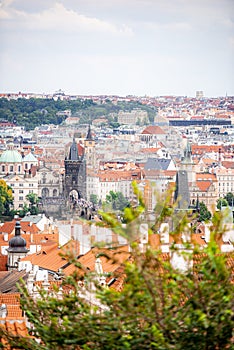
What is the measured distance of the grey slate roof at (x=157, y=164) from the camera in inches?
1960

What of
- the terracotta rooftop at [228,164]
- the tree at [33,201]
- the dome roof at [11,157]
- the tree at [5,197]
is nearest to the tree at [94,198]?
the tree at [33,201]

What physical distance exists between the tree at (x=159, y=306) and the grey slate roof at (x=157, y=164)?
43175 mm

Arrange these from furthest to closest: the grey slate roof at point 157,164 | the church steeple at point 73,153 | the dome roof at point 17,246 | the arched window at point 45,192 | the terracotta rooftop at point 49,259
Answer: the grey slate roof at point 157,164 < the church steeple at point 73,153 < the arched window at point 45,192 < the dome roof at point 17,246 < the terracotta rooftop at point 49,259

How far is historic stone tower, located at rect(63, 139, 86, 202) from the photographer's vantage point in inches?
1768

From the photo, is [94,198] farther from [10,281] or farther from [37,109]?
[37,109]

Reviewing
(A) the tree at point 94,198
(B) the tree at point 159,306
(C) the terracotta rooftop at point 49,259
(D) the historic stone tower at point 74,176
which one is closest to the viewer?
(B) the tree at point 159,306

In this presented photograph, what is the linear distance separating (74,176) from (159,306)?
41043 millimetres

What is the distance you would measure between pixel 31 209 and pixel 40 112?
1820 inches

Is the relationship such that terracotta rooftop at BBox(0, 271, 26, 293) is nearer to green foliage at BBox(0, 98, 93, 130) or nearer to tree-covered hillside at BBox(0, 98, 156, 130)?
tree-covered hillside at BBox(0, 98, 156, 130)

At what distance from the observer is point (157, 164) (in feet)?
168

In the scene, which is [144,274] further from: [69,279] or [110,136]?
[110,136]

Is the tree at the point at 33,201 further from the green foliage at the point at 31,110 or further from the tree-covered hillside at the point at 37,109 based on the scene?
the green foliage at the point at 31,110

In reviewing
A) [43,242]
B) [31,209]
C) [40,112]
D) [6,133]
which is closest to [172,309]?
[43,242]

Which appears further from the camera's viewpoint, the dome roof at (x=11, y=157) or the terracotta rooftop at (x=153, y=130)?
the terracotta rooftop at (x=153, y=130)
